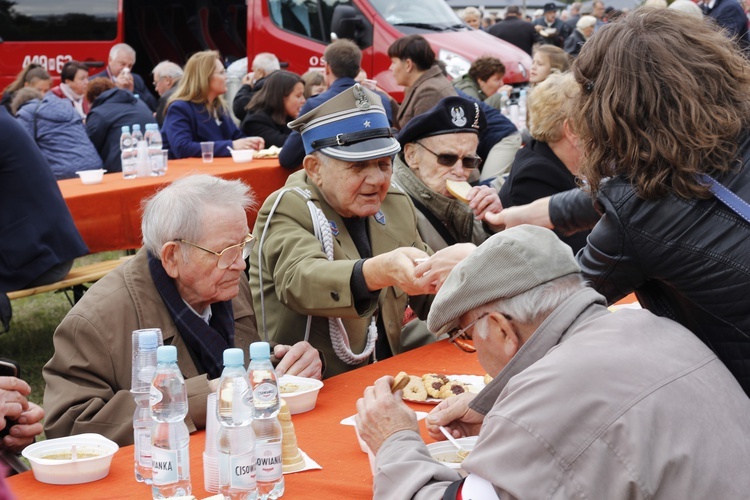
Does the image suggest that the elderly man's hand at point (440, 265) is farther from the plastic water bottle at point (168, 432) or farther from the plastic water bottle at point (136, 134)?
the plastic water bottle at point (136, 134)

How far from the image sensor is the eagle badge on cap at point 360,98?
3854mm

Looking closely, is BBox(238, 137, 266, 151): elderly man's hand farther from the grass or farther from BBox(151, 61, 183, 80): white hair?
BBox(151, 61, 183, 80): white hair

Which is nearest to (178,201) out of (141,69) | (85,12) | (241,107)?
(241,107)

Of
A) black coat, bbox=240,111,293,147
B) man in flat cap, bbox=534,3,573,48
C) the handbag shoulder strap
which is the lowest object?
man in flat cap, bbox=534,3,573,48

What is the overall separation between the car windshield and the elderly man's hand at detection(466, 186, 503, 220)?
8740 mm

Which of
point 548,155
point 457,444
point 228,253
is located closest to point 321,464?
point 457,444

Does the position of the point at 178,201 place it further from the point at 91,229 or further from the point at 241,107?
the point at 241,107

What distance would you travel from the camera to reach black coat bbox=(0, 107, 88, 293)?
5.80 metres

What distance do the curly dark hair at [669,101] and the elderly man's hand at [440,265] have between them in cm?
70

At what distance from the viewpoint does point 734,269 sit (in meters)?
2.31

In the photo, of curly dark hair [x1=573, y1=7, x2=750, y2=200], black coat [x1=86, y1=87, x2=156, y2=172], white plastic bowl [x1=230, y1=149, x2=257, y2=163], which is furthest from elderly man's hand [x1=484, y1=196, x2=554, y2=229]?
black coat [x1=86, y1=87, x2=156, y2=172]

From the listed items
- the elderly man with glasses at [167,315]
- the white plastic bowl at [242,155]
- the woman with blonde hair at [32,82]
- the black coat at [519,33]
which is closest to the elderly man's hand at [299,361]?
the elderly man with glasses at [167,315]

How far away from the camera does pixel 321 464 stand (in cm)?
258

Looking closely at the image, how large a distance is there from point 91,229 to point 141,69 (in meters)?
10.2
